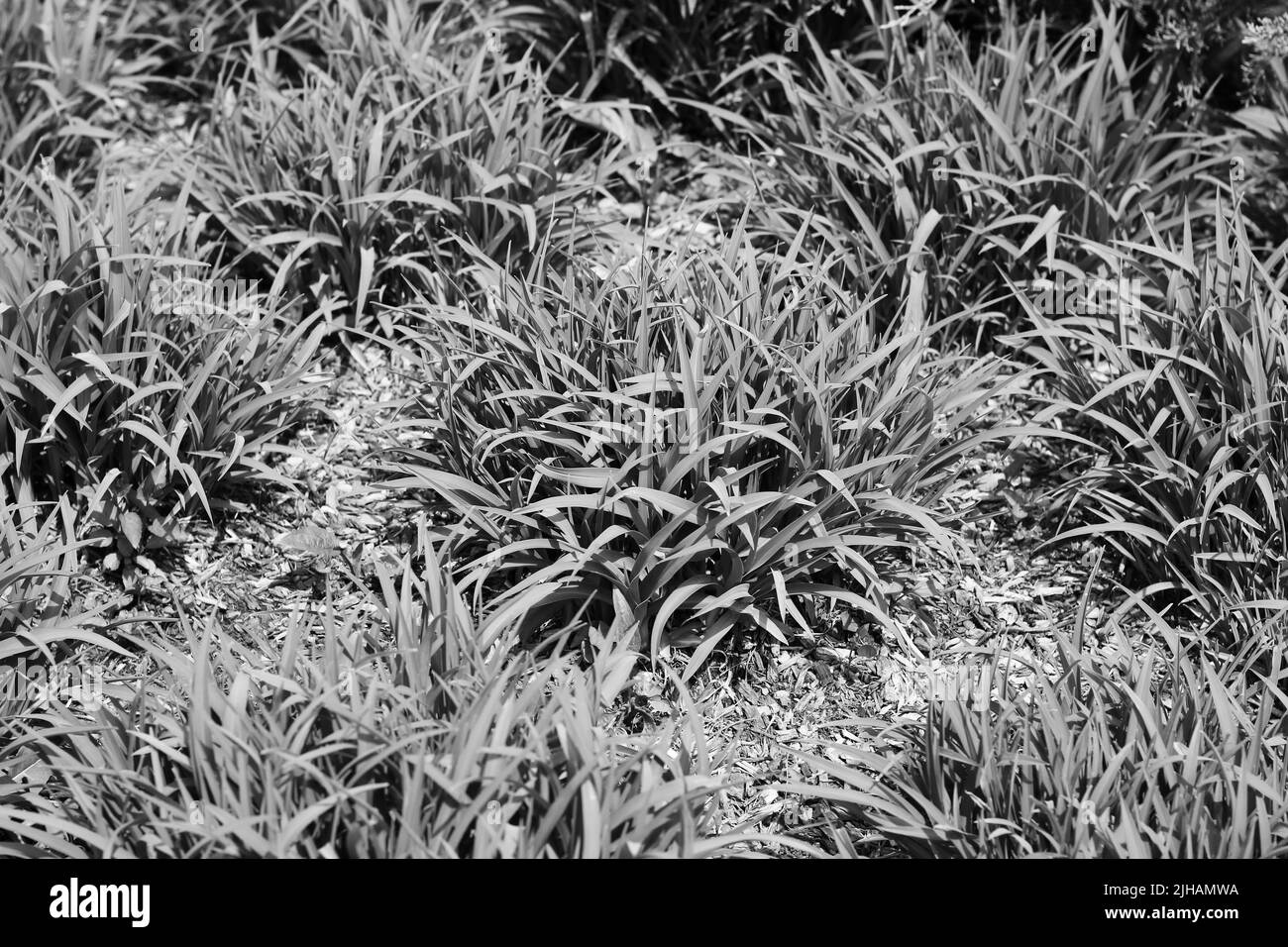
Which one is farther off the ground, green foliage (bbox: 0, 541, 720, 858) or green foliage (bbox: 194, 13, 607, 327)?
green foliage (bbox: 194, 13, 607, 327)

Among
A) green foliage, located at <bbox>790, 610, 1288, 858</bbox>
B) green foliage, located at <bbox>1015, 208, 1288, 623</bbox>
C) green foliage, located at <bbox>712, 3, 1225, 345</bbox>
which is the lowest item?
green foliage, located at <bbox>790, 610, 1288, 858</bbox>

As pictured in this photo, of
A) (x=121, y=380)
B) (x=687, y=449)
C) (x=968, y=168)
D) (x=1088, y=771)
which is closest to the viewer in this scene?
(x=1088, y=771)

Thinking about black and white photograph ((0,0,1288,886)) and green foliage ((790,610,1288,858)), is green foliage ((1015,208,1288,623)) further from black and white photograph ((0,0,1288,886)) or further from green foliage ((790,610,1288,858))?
green foliage ((790,610,1288,858))

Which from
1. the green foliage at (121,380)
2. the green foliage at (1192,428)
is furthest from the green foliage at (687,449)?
the green foliage at (121,380)

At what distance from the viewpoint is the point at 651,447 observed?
2592 mm

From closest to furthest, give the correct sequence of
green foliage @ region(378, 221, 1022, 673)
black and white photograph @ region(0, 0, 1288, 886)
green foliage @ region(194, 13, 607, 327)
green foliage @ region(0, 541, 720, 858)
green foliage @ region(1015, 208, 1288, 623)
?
green foliage @ region(0, 541, 720, 858) < black and white photograph @ region(0, 0, 1288, 886) < green foliage @ region(378, 221, 1022, 673) < green foliage @ region(1015, 208, 1288, 623) < green foliage @ region(194, 13, 607, 327)

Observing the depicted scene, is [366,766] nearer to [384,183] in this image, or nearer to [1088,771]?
[1088,771]

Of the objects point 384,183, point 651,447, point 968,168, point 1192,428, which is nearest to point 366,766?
point 651,447

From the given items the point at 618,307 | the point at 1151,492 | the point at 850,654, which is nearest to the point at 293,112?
the point at 618,307

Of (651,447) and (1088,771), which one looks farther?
(651,447)

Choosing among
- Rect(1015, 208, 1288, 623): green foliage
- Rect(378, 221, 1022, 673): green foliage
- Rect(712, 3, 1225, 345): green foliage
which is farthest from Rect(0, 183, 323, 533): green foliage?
Rect(1015, 208, 1288, 623): green foliage

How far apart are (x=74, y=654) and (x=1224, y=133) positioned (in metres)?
3.93

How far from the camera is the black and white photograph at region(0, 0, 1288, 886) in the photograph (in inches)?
83.4
